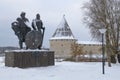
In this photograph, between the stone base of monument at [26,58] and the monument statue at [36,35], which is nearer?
the stone base of monument at [26,58]

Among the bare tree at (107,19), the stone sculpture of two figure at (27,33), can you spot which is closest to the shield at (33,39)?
the stone sculpture of two figure at (27,33)

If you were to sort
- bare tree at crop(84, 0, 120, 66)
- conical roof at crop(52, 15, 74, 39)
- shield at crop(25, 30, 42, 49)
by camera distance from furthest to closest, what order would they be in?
1. conical roof at crop(52, 15, 74, 39)
2. bare tree at crop(84, 0, 120, 66)
3. shield at crop(25, 30, 42, 49)

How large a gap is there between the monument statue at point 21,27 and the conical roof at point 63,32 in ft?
184

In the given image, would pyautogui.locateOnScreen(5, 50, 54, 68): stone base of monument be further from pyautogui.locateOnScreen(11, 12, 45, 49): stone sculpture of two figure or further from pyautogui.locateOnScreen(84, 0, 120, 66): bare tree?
pyautogui.locateOnScreen(84, 0, 120, 66): bare tree

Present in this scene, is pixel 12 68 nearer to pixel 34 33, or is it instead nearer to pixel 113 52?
pixel 34 33

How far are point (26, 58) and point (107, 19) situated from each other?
782 inches

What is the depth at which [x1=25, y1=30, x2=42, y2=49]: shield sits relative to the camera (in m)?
28.7

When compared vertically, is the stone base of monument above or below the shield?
below

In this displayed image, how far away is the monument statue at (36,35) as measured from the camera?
2877 centimetres

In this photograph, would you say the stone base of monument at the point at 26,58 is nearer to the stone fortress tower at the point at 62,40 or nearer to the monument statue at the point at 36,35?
the monument statue at the point at 36,35

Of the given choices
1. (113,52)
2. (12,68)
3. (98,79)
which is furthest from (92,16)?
(98,79)

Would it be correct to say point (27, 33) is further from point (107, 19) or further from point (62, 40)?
point (62, 40)

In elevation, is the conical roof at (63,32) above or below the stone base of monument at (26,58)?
above

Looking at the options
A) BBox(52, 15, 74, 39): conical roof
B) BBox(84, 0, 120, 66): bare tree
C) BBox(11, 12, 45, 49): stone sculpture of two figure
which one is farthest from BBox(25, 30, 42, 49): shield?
BBox(52, 15, 74, 39): conical roof
